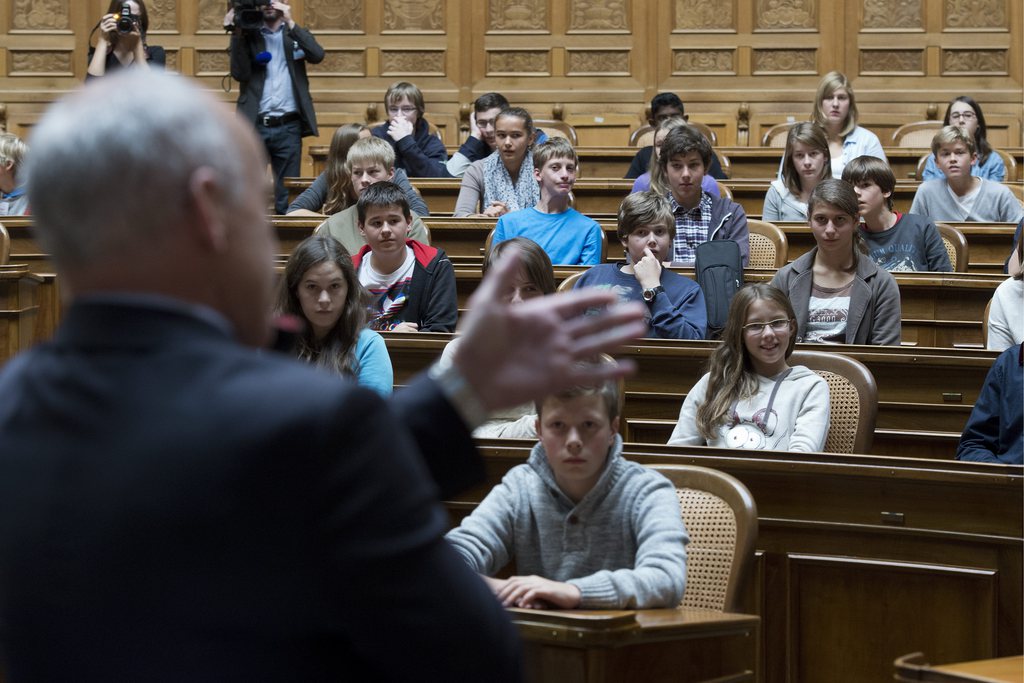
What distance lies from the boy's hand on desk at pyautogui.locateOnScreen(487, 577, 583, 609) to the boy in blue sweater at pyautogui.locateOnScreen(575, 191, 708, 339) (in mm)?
2558

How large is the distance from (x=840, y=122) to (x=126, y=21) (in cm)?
422

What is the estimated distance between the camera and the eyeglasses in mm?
3857

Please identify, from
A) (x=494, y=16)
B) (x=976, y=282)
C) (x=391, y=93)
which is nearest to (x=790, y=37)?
(x=494, y=16)

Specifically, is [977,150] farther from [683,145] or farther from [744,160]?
[683,145]

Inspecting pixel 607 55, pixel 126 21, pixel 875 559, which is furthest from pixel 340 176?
pixel 607 55

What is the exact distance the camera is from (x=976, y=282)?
5273mm

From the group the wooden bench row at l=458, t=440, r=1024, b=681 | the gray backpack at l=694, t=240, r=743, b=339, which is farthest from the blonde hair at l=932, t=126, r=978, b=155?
the wooden bench row at l=458, t=440, r=1024, b=681

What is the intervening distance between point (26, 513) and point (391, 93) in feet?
24.8

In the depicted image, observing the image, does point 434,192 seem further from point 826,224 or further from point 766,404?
point 766,404

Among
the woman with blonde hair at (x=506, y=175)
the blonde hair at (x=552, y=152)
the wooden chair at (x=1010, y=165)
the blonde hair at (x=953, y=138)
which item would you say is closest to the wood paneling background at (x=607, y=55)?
the wooden chair at (x=1010, y=165)

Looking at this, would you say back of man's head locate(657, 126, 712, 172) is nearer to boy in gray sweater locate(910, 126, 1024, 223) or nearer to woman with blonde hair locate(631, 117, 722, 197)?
woman with blonde hair locate(631, 117, 722, 197)

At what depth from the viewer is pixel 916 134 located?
32.0ft

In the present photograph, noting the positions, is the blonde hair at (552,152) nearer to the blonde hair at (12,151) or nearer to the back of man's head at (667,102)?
the blonde hair at (12,151)

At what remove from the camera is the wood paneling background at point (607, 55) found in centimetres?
1082
